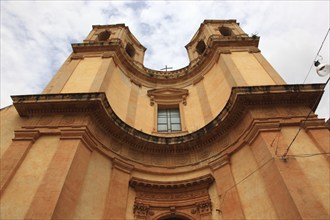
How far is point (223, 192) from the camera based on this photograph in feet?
33.5

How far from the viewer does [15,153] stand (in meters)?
9.41

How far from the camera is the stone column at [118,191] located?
9.62m

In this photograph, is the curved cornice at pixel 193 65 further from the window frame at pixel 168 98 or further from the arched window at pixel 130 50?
the arched window at pixel 130 50

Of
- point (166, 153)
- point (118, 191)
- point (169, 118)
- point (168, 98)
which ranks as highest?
point (168, 98)

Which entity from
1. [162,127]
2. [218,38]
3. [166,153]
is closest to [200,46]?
[218,38]

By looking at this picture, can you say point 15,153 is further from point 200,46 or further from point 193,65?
point 200,46

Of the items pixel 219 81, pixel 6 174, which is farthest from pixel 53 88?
pixel 219 81

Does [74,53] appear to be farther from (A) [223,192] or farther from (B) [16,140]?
(A) [223,192]

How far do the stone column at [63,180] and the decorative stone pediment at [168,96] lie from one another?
7168mm

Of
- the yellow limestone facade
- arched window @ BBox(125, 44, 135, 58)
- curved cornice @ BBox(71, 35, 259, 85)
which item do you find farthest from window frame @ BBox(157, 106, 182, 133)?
arched window @ BBox(125, 44, 135, 58)

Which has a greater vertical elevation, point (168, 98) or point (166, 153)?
point (168, 98)

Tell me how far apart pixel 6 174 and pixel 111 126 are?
4356 millimetres

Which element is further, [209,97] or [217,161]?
[209,97]

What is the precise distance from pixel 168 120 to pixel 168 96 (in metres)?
1.93
